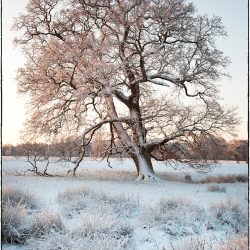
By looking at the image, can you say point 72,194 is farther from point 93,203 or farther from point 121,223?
point 121,223

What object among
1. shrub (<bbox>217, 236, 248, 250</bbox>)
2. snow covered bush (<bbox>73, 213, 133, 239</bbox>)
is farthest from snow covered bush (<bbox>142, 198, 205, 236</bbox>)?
shrub (<bbox>217, 236, 248, 250</bbox>)

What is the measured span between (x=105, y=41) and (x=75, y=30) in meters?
2.90

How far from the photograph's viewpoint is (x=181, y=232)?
7039 millimetres

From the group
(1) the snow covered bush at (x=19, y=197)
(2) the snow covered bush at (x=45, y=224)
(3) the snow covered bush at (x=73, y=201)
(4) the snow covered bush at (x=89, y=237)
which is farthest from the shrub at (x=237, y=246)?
(1) the snow covered bush at (x=19, y=197)

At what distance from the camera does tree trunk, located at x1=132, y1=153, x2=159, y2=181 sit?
56.3 ft

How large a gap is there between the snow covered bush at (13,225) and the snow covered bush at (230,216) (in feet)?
11.4

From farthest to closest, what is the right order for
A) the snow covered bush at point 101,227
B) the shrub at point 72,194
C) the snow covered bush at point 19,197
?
the shrub at point 72,194, the snow covered bush at point 19,197, the snow covered bush at point 101,227

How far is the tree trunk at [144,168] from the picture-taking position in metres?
17.2

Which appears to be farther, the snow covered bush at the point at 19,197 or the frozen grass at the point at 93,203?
the snow covered bush at the point at 19,197

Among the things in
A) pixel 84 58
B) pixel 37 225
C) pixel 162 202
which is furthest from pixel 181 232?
pixel 84 58

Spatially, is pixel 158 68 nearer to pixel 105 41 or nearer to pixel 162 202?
pixel 105 41

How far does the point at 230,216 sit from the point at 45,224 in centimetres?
401

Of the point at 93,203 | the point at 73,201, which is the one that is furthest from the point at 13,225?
the point at 93,203

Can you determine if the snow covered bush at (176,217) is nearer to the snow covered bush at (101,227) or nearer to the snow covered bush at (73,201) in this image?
the snow covered bush at (101,227)
